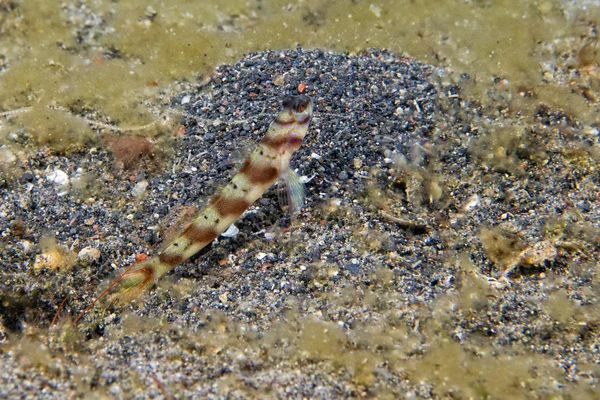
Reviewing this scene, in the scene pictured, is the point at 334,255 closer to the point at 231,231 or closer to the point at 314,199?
the point at 314,199

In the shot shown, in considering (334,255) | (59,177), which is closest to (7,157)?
(59,177)

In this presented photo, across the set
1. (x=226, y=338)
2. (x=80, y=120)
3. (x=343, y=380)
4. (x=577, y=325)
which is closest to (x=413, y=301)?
(x=343, y=380)

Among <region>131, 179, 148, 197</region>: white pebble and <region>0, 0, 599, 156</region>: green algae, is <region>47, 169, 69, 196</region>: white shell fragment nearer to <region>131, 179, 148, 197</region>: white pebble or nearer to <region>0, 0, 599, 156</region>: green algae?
<region>0, 0, 599, 156</region>: green algae

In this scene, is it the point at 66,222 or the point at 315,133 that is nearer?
the point at 66,222

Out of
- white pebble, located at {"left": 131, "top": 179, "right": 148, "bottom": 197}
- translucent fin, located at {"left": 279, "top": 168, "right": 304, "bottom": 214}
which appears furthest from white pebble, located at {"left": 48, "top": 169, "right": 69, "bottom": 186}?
translucent fin, located at {"left": 279, "top": 168, "right": 304, "bottom": 214}

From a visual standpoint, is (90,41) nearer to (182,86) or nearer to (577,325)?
(182,86)

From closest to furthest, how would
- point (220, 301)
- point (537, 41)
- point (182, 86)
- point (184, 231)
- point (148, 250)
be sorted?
1. point (220, 301)
2. point (184, 231)
3. point (148, 250)
4. point (182, 86)
5. point (537, 41)

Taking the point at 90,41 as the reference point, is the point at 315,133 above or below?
below
